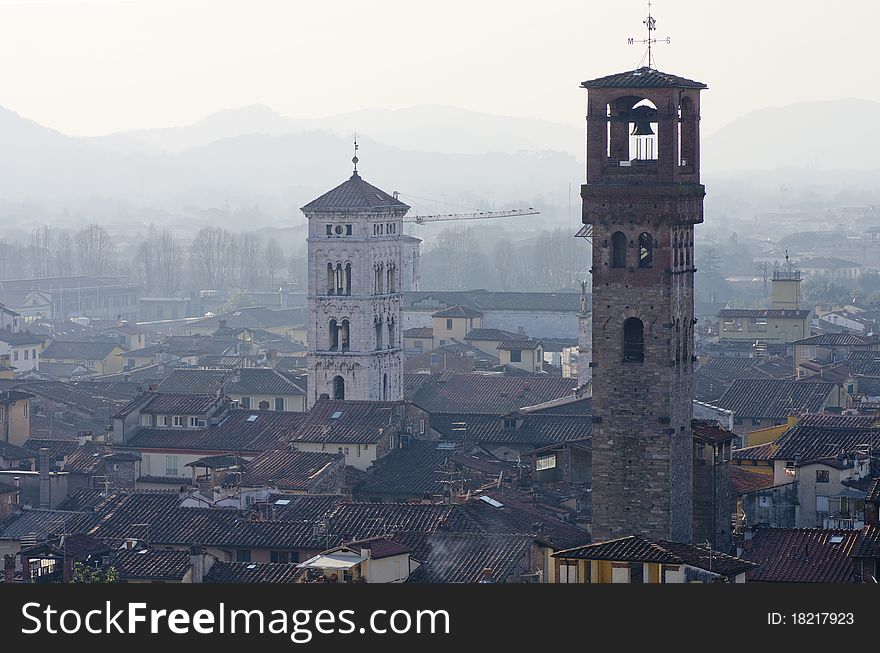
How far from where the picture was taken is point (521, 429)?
59094 mm

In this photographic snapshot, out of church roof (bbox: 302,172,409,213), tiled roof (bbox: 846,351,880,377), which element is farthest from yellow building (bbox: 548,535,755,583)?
tiled roof (bbox: 846,351,880,377)

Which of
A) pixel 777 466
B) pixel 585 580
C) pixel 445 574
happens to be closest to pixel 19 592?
pixel 585 580

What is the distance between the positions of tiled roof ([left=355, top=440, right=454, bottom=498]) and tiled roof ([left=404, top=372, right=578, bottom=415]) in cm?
1042

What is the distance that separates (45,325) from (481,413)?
5364cm

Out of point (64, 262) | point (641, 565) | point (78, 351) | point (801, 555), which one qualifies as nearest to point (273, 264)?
point (64, 262)

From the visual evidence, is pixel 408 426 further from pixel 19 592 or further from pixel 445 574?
pixel 19 592

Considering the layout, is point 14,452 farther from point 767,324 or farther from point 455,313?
point 767,324

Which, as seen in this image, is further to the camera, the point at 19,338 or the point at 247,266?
the point at 247,266

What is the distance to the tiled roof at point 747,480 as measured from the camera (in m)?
46.5

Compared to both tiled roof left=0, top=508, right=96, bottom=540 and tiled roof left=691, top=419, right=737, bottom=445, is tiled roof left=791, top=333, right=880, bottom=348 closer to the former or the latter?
tiled roof left=0, top=508, right=96, bottom=540

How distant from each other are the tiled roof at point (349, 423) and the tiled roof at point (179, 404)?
2.76 meters

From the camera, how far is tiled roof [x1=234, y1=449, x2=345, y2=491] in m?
51.4

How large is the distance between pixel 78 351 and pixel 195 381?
23720 millimetres

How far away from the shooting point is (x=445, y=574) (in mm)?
39562
